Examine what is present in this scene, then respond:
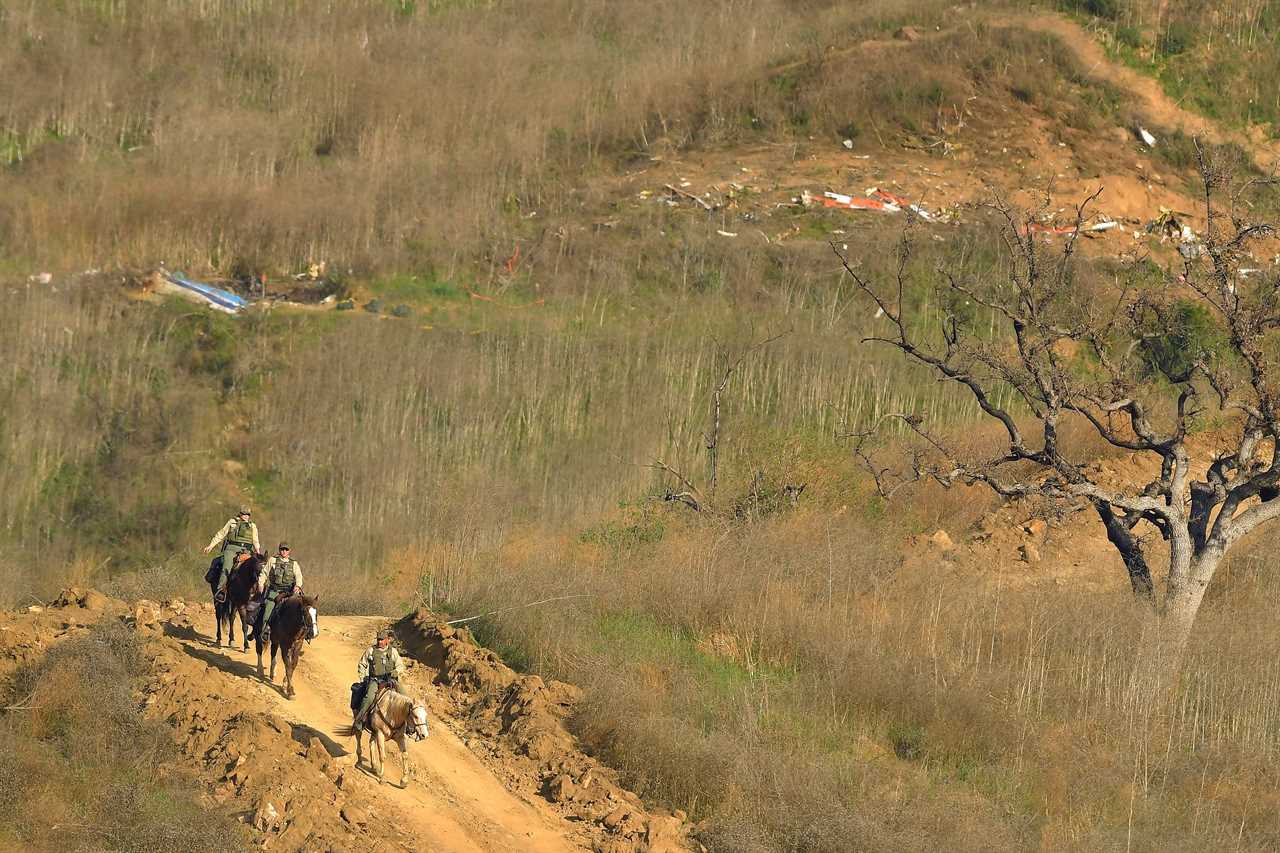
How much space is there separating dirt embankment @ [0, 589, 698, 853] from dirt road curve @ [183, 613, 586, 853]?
0.06 feet

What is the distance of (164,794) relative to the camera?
42.3 feet

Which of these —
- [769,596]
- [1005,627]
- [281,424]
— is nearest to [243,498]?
[281,424]

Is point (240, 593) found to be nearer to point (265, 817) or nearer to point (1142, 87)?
point (265, 817)

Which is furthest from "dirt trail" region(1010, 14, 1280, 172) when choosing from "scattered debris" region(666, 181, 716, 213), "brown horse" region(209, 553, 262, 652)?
"brown horse" region(209, 553, 262, 652)

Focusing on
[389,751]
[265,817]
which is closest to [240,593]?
[389,751]

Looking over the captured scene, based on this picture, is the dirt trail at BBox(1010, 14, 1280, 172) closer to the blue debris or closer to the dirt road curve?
the blue debris

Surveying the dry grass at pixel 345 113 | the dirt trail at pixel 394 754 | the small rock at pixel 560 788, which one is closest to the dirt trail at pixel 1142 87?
the dry grass at pixel 345 113

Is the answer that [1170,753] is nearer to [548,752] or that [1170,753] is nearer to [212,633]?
[548,752]

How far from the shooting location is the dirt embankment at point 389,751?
1295 cm

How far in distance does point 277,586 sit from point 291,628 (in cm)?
78

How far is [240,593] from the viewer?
16.5 m

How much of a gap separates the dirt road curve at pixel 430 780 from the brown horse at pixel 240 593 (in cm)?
29

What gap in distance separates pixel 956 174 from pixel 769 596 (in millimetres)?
21620

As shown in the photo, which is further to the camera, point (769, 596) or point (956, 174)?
point (956, 174)
